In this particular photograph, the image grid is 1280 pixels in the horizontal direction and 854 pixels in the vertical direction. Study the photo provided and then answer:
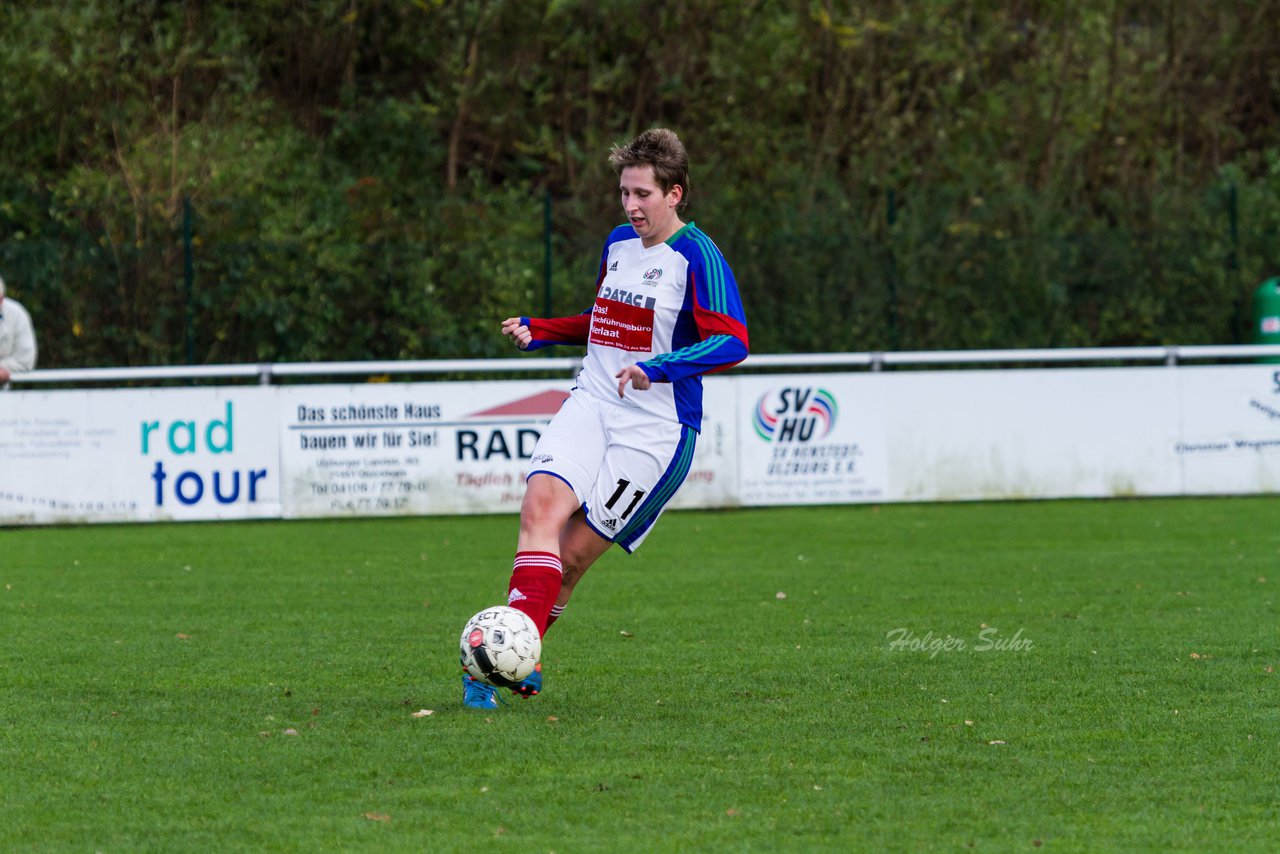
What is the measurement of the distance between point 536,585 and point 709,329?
1063 mm

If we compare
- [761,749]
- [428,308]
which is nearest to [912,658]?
[761,749]

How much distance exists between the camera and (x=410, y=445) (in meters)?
14.0

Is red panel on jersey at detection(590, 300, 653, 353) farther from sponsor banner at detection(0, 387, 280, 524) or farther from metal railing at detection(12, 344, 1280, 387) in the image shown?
A: sponsor banner at detection(0, 387, 280, 524)

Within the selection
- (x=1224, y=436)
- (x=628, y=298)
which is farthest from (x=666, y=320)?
(x=1224, y=436)

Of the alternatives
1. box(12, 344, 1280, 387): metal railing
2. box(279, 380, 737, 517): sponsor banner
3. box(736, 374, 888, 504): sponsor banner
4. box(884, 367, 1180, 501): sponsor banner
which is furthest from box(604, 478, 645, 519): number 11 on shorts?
box(884, 367, 1180, 501): sponsor banner

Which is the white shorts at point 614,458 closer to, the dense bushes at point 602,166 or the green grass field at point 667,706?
the green grass field at point 667,706

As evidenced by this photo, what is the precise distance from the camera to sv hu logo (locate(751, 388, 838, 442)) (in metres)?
14.4

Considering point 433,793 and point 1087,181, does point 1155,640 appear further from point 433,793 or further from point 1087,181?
point 1087,181

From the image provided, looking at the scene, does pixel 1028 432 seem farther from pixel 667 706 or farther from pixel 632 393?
pixel 667 706

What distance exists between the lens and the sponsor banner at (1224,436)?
14914 millimetres

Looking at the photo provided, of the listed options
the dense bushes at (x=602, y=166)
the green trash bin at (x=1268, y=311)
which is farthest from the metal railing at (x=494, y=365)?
the green trash bin at (x=1268, y=311)

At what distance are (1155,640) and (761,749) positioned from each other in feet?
9.45

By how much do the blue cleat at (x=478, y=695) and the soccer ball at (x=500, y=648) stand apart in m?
0.17

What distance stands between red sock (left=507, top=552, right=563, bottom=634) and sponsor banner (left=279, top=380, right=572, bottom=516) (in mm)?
7766
